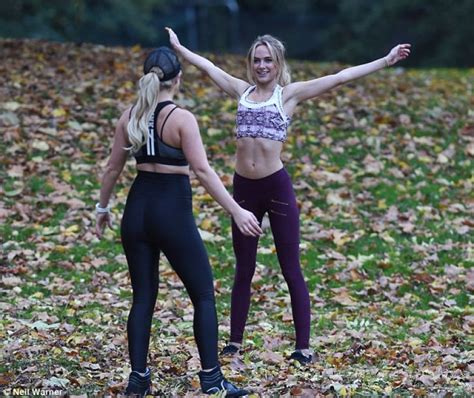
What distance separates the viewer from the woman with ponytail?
551cm

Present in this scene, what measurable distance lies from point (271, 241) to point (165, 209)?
5.07 m

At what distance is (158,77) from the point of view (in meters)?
5.58

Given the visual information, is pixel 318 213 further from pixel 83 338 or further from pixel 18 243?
pixel 83 338

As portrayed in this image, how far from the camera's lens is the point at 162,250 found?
18.5ft

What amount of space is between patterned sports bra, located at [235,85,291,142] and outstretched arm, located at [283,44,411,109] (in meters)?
0.10

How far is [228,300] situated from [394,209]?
332 centimetres

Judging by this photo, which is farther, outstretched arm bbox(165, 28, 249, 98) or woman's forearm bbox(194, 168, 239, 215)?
outstretched arm bbox(165, 28, 249, 98)

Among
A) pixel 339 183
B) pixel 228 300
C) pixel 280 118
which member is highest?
pixel 280 118

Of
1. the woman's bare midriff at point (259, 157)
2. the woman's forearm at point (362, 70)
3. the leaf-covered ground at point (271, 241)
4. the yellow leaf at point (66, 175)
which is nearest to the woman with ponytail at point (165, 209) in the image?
the leaf-covered ground at point (271, 241)

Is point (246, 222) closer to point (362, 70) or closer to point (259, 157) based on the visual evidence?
point (259, 157)

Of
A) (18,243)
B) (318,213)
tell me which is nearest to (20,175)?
(18,243)

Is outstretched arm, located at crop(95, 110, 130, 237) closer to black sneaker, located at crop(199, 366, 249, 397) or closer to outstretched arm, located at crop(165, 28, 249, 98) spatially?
black sneaker, located at crop(199, 366, 249, 397)

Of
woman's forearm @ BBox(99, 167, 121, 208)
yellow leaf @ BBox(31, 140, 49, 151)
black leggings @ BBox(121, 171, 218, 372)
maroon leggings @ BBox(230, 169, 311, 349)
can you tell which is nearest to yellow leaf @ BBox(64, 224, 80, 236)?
yellow leaf @ BBox(31, 140, 49, 151)

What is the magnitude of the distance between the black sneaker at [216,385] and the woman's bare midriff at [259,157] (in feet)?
5.14
